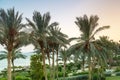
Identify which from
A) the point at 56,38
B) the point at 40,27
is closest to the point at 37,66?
the point at 56,38

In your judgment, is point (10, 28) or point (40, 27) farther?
point (40, 27)

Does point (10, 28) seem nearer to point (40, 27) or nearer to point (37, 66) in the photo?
point (40, 27)

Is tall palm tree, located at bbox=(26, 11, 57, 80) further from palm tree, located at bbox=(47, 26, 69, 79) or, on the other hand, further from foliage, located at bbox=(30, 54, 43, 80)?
foliage, located at bbox=(30, 54, 43, 80)

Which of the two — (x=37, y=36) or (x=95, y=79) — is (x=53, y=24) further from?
(x=95, y=79)

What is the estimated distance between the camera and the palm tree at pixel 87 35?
110 ft

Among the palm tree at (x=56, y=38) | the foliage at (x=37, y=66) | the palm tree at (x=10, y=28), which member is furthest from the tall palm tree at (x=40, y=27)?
the foliage at (x=37, y=66)

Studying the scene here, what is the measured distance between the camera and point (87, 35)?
34.2m

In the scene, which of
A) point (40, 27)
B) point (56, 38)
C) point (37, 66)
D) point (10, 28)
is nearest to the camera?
point (10, 28)

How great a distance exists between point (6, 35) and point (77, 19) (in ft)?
29.4

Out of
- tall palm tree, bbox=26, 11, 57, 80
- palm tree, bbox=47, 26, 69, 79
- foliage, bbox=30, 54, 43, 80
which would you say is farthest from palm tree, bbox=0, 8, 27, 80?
foliage, bbox=30, 54, 43, 80

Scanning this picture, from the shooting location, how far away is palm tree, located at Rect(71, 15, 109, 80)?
33.6 m

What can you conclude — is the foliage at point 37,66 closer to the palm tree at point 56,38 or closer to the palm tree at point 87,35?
the palm tree at point 56,38

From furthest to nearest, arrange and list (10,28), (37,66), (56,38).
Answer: (37,66) < (56,38) < (10,28)

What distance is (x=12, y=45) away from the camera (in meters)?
29.4
